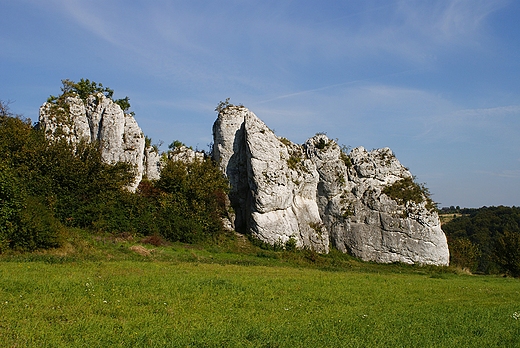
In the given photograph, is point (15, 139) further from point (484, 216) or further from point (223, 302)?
point (484, 216)

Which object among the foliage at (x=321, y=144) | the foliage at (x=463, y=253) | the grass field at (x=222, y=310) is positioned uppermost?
the foliage at (x=321, y=144)

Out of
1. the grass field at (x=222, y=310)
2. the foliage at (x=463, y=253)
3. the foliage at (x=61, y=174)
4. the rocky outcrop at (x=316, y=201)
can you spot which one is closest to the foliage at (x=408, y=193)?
the rocky outcrop at (x=316, y=201)

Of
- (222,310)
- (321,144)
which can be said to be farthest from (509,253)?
(222,310)

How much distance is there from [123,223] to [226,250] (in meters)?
7.42

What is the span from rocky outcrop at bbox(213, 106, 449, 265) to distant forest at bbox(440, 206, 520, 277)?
28.1 feet

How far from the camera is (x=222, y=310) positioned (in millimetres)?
12945

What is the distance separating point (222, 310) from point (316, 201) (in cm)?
2897

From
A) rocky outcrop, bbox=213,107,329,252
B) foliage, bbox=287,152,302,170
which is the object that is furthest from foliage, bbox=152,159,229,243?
foliage, bbox=287,152,302,170

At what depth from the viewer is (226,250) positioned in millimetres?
32844

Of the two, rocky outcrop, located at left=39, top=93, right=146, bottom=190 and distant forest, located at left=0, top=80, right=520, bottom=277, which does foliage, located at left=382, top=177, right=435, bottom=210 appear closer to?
distant forest, located at left=0, top=80, right=520, bottom=277

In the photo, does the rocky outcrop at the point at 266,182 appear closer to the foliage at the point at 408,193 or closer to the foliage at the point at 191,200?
the foliage at the point at 191,200

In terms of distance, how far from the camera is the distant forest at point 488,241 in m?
43.0

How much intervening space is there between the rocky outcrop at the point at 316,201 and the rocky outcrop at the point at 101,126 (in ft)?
23.0

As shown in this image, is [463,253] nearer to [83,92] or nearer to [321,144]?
[321,144]
